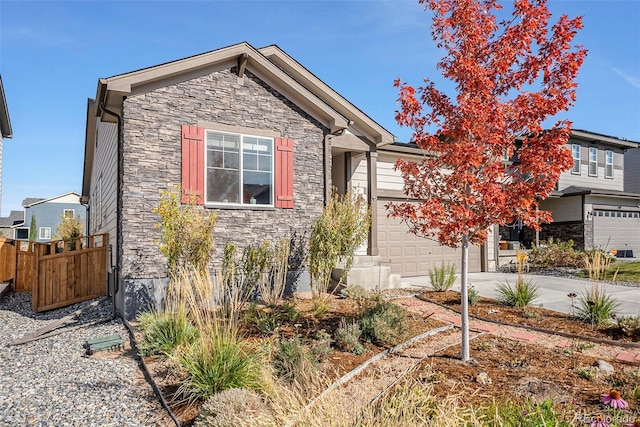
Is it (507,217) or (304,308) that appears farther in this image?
(304,308)

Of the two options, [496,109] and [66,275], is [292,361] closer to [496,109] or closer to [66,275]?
[496,109]

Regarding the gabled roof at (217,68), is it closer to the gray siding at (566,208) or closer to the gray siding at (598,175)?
the gray siding at (566,208)

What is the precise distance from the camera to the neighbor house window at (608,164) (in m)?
20.0

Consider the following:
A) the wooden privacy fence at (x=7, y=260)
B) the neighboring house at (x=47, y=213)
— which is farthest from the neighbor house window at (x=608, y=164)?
the neighboring house at (x=47, y=213)

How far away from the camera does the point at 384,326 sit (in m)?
5.13

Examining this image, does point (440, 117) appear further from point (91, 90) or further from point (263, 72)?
point (91, 90)

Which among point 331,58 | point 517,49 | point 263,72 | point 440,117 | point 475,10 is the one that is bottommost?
point 440,117

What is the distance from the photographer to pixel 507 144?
4.39 meters

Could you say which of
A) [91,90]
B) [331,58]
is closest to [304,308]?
[331,58]

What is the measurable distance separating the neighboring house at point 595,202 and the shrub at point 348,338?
1535 centimetres

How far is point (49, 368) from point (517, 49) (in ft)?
21.5

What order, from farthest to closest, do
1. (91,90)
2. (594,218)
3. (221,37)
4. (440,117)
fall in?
1. (594,218)
2. (91,90)
3. (221,37)
4. (440,117)

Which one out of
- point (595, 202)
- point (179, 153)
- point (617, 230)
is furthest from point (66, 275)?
point (617, 230)

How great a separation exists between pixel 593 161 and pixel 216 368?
2163 centimetres
